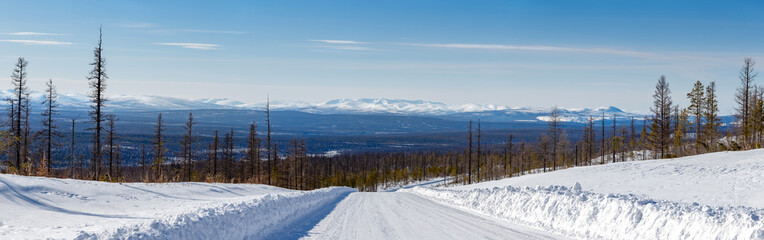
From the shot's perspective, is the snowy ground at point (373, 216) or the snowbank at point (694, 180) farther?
the snowbank at point (694, 180)

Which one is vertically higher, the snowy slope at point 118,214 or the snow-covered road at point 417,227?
the snowy slope at point 118,214

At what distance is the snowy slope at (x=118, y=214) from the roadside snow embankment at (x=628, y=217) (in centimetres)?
743

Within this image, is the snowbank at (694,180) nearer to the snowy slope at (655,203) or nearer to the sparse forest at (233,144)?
the snowy slope at (655,203)

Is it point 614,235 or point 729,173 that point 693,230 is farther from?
point 729,173

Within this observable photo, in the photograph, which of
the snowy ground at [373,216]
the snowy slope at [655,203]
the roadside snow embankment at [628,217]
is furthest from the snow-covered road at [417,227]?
the snowy slope at [655,203]

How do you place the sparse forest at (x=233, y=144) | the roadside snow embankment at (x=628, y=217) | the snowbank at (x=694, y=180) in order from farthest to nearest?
the sparse forest at (x=233, y=144), the snowbank at (x=694, y=180), the roadside snow embankment at (x=628, y=217)

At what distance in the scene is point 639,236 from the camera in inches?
391

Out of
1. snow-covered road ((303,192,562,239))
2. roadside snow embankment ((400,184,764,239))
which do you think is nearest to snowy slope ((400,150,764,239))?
roadside snow embankment ((400,184,764,239))

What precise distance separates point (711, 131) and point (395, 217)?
7148 cm

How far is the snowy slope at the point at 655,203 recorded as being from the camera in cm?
899

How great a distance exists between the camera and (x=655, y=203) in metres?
11.3

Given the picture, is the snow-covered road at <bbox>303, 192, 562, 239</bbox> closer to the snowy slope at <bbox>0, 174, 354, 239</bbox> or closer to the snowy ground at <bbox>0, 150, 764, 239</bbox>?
the snowy ground at <bbox>0, 150, 764, 239</bbox>

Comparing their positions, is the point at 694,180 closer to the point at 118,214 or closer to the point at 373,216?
the point at 373,216

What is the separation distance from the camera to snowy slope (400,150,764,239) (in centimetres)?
899
